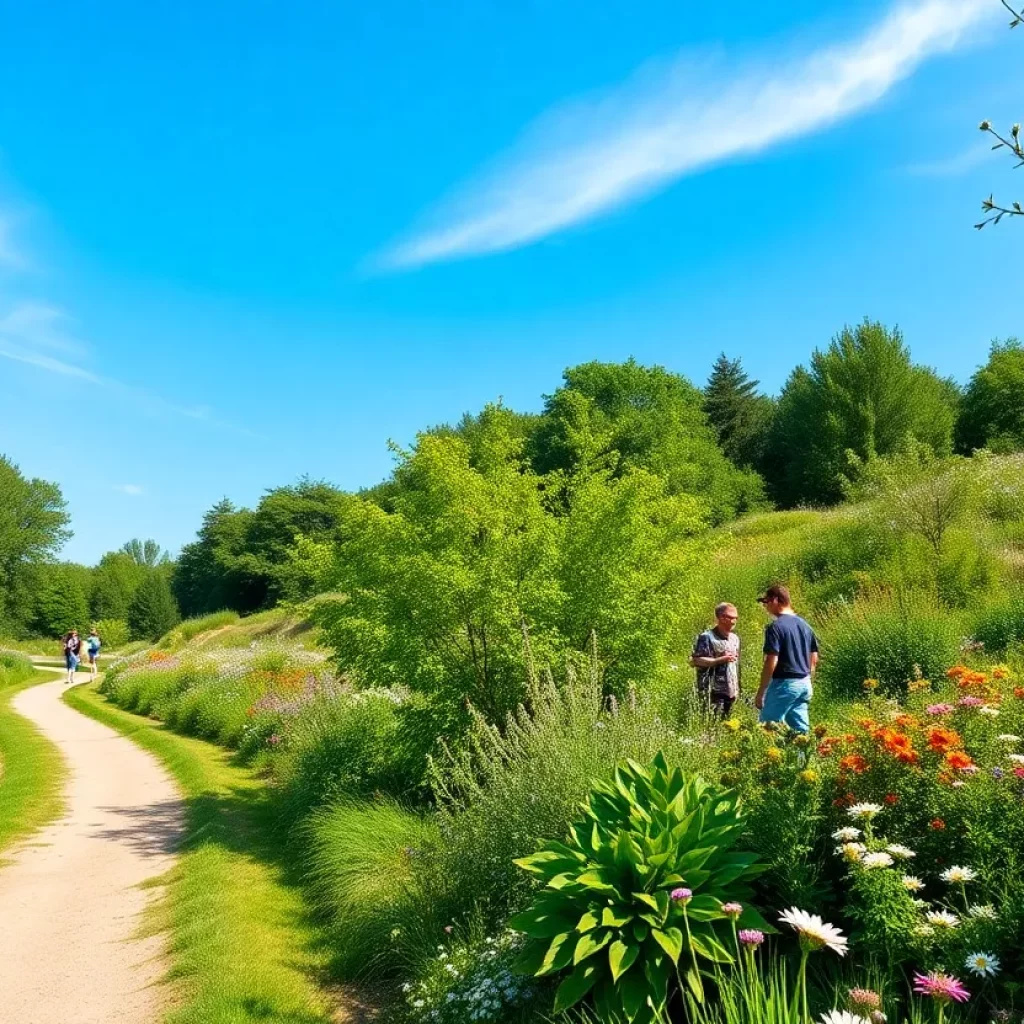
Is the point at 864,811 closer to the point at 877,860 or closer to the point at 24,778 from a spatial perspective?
the point at 877,860

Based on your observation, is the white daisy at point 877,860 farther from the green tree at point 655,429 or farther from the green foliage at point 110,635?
the green foliage at point 110,635

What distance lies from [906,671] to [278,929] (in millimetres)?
7310

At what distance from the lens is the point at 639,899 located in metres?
3.38

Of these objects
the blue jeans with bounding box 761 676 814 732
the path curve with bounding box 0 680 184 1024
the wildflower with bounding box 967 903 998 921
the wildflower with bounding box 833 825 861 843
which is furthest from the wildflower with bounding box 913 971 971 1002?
the blue jeans with bounding box 761 676 814 732

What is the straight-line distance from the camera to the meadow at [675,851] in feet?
9.73

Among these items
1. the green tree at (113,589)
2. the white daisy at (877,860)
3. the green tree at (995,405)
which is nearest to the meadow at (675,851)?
the white daisy at (877,860)

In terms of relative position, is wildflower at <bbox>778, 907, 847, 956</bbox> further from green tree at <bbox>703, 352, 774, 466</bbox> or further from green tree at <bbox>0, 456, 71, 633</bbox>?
green tree at <bbox>0, 456, 71, 633</bbox>

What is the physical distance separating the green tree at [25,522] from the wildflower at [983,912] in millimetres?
53724

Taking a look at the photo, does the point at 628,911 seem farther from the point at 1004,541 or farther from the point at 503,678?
the point at 1004,541

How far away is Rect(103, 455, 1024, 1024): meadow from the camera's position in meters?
2.97

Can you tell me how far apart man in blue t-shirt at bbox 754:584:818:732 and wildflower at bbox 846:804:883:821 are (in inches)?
136

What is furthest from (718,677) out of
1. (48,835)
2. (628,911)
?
(48,835)

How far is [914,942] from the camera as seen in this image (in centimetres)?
288

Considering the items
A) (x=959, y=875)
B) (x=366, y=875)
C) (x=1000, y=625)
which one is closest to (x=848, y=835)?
(x=959, y=875)
